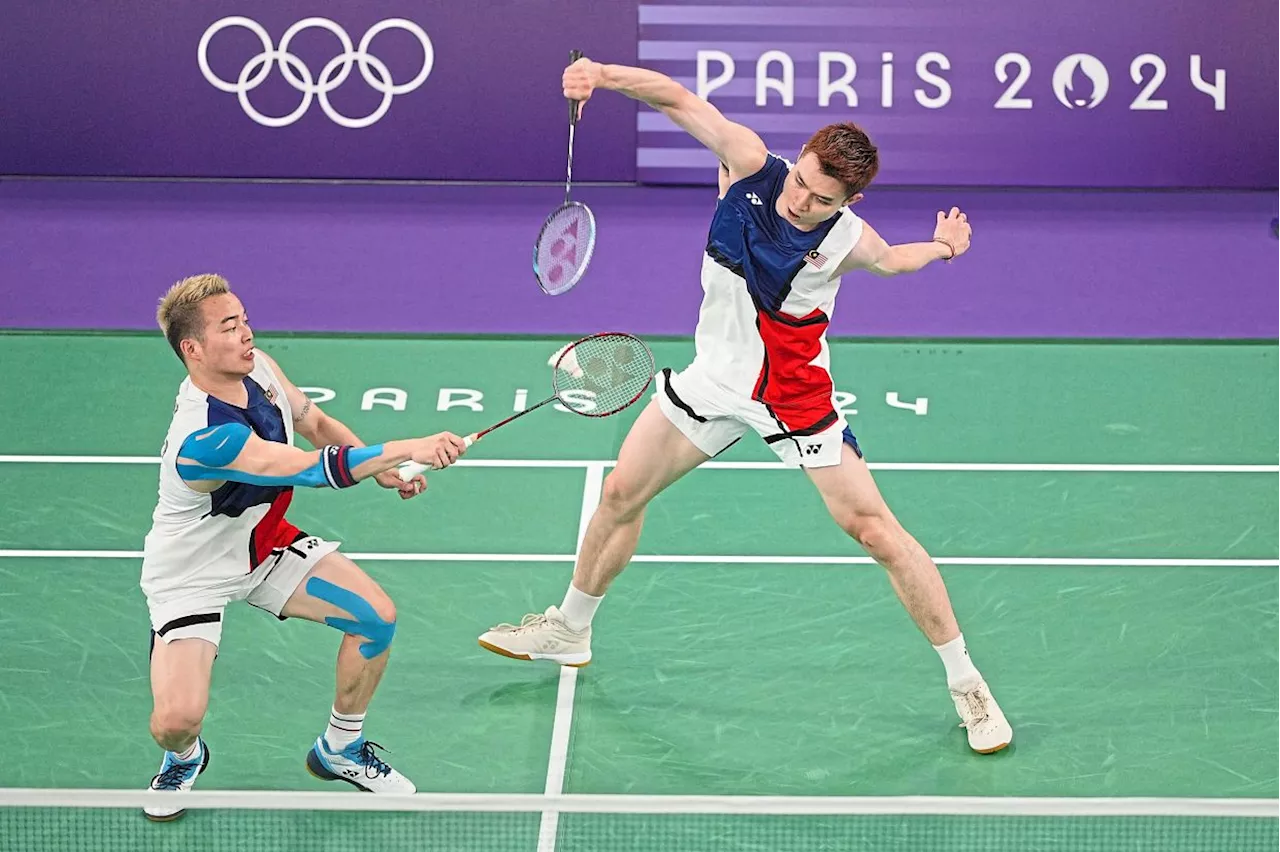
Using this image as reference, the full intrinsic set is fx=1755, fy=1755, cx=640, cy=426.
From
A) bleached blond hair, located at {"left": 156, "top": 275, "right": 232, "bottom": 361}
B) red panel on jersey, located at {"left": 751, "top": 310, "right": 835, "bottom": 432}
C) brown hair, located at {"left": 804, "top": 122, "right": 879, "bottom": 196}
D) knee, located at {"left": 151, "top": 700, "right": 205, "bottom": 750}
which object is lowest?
knee, located at {"left": 151, "top": 700, "right": 205, "bottom": 750}

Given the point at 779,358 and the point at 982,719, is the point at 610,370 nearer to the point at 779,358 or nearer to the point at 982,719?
the point at 779,358

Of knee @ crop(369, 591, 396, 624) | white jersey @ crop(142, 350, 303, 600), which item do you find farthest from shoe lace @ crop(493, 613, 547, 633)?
white jersey @ crop(142, 350, 303, 600)

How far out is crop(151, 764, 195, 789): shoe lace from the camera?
17.3 feet

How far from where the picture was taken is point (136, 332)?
30.7ft

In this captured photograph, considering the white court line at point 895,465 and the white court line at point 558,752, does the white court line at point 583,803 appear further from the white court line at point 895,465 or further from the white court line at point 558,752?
the white court line at point 895,465

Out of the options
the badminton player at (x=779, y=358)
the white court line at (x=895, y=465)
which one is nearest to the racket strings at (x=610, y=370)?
the badminton player at (x=779, y=358)

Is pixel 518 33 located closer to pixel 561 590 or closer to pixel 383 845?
pixel 561 590

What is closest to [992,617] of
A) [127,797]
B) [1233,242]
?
[127,797]

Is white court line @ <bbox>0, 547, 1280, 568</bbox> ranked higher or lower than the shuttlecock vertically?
lower

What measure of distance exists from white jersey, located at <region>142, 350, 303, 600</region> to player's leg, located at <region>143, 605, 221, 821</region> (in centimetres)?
10

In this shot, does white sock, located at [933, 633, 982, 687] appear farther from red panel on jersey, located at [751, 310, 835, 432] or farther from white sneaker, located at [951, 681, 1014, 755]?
red panel on jersey, located at [751, 310, 835, 432]

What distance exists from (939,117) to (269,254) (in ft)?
13.7

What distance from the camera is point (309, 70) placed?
1093 cm

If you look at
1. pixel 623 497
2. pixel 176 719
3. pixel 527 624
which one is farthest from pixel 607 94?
pixel 176 719
